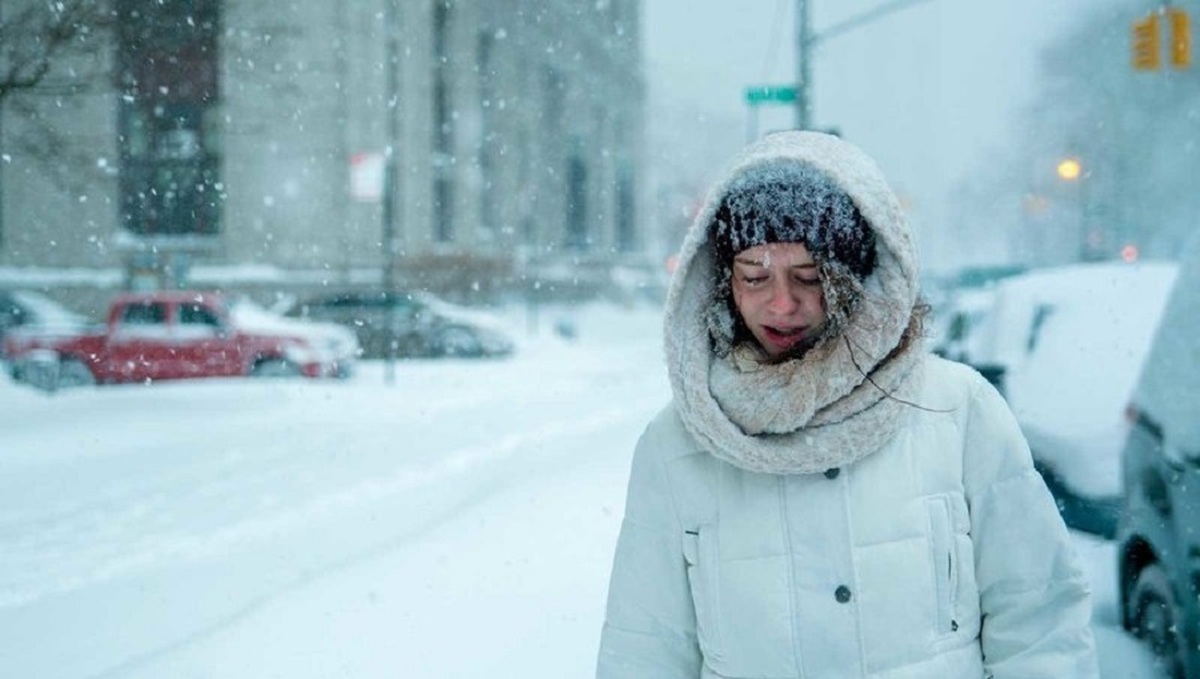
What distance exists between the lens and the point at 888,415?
180cm

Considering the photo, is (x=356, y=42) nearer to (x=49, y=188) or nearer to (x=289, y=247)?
(x=289, y=247)

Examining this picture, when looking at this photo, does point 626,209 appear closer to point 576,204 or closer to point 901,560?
point 576,204

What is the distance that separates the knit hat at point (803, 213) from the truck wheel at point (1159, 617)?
260 centimetres

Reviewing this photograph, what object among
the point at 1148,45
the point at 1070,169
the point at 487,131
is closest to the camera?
the point at 1148,45

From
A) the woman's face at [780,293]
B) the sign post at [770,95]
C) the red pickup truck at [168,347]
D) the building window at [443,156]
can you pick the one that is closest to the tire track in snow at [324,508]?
the sign post at [770,95]

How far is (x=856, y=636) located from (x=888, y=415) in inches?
14.2

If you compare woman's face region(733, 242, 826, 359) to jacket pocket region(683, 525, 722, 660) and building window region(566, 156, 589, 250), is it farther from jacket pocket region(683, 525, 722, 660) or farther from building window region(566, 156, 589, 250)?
building window region(566, 156, 589, 250)

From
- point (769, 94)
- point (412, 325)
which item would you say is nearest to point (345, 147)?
point (412, 325)

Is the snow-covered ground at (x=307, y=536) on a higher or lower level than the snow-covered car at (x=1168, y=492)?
lower

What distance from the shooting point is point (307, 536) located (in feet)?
22.8

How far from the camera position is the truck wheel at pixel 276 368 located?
16.7 m

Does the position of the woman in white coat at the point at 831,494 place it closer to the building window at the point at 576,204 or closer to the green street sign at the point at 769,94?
the green street sign at the point at 769,94

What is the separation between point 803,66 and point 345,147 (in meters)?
14.6

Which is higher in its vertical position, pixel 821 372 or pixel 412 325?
pixel 821 372
